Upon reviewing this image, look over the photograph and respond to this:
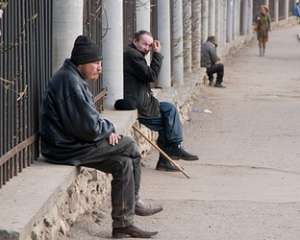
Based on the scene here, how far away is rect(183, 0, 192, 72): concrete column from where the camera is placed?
18.2m

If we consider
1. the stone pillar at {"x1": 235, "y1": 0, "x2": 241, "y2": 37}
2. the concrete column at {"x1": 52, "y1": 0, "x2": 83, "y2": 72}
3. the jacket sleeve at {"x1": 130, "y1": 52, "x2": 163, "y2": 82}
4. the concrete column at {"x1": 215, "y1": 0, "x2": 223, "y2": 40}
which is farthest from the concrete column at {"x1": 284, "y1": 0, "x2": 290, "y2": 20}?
the concrete column at {"x1": 52, "y1": 0, "x2": 83, "y2": 72}

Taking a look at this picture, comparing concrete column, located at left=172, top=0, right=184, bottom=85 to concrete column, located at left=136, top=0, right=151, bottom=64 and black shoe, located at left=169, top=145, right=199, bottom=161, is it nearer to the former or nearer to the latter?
concrete column, located at left=136, top=0, right=151, bottom=64

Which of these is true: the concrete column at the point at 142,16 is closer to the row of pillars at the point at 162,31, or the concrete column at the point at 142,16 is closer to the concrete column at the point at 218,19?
the row of pillars at the point at 162,31

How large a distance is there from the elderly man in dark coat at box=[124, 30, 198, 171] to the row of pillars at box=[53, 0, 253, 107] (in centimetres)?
13

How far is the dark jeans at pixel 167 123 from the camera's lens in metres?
10.3

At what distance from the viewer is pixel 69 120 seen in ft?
22.0

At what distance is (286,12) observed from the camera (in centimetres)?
5662

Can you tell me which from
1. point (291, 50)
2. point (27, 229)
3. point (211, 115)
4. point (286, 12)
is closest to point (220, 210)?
point (27, 229)

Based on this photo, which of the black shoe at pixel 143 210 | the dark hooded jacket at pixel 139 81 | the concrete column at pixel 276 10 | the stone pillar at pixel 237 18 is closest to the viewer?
the black shoe at pixel 143 210

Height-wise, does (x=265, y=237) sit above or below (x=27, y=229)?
below

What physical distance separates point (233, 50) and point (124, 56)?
77.7 ft

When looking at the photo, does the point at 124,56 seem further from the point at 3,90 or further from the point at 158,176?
the point at 3,90

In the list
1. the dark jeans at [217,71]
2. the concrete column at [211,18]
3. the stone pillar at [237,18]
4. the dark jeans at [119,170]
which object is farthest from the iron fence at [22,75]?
the stone pillar at [237,18]

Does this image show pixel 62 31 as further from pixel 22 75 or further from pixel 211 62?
pixel 211 62
